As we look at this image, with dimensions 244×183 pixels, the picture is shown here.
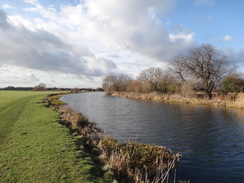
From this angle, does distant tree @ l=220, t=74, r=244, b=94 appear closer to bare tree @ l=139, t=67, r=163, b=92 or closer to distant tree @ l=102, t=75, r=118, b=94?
bare tree @ l=139, t=67, r=163, b=92

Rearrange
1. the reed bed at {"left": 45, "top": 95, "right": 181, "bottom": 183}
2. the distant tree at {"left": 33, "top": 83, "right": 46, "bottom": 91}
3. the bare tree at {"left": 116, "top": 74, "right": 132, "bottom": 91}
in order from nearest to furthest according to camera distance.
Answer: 1. the reed bed at {"left": 45, "top": 95, "right": 181, "bottom": 183}
2. the bare tree at {"left": 116, "top": 74, "right": 132, "bottom": 91}
3. the distant tree at {"left": 33, "top": 83, "right": 46, "bottom": 91}

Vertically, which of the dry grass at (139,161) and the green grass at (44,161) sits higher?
the green grass at (44,161)

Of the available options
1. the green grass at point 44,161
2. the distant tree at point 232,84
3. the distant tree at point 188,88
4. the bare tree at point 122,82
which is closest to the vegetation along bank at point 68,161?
the green grass at point 44,161

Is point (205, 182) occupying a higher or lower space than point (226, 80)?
lower

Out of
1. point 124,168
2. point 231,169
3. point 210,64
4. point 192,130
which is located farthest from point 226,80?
point 124,168

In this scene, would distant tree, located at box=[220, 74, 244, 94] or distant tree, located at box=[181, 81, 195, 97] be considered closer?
distant tree, located at box=[220, 74, 244, 94]

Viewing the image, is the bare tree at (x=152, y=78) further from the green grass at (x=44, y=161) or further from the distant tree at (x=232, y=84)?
the green grass at (x=44, y=161)

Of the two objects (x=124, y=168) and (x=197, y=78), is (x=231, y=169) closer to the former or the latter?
(x=124, y=168)

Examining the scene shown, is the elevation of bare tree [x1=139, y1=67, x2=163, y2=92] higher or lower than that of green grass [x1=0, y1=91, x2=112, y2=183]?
higher

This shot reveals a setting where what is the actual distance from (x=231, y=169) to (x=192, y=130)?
5.69 meters

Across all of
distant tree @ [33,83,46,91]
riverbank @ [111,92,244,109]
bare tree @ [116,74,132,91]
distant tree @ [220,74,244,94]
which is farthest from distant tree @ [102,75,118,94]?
distant tree @ [33,83,46,91]

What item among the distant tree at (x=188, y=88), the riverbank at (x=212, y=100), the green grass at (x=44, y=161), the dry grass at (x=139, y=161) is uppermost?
the distant tree at (x=188, y=88)

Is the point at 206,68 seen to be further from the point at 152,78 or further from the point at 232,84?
the point at 152,78

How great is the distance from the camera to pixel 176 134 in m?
10.9
